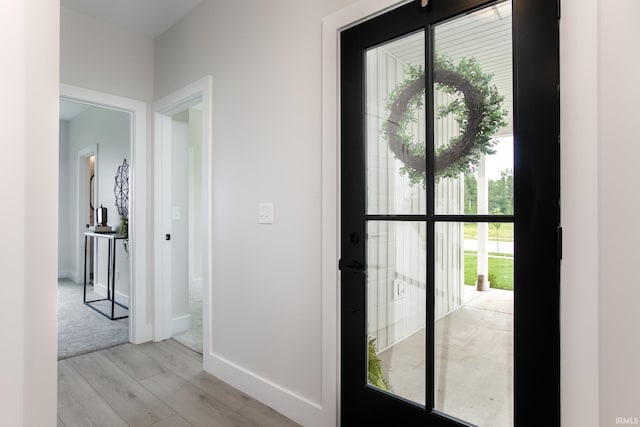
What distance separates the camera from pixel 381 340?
1.56 m

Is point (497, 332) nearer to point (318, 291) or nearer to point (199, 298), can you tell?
point (318, 291)

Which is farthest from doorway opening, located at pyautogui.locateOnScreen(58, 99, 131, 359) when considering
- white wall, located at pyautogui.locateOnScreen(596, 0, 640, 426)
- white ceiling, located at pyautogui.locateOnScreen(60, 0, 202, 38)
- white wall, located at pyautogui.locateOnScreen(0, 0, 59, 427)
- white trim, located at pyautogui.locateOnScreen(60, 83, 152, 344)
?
white wall, located at pyautogui.locateOnScreen(596, 0, 640, 426)

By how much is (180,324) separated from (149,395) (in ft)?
3.99

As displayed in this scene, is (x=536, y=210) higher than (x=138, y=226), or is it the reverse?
(x=536, y=210)

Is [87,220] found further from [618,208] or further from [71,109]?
[618,208]

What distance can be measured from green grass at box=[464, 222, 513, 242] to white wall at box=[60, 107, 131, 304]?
3837 millimetres

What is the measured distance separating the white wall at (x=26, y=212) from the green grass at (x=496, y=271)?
4.83 feet

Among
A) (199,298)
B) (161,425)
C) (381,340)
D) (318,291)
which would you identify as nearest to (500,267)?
(381,340)

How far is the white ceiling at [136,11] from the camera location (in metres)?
2.54

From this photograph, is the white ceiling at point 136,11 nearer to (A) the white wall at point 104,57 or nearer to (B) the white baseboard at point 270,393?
(A) the white wall at point 104,57

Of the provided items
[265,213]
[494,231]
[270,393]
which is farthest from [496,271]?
[270,393]

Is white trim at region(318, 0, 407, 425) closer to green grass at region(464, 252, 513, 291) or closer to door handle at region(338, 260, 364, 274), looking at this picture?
door handle at region(338, 260, 364, 274)

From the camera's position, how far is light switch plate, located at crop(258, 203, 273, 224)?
2.00m

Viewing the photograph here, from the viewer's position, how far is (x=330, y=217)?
66.2 inches
